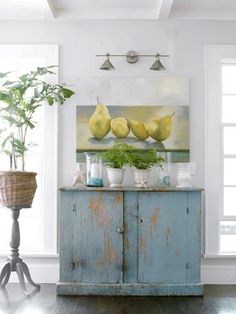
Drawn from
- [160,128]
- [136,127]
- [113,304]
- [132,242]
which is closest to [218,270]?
[132,242]

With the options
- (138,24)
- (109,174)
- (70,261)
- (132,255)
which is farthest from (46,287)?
(138,24)

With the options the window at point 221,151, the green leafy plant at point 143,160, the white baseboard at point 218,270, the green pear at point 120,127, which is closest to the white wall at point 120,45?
the window at point 221,151

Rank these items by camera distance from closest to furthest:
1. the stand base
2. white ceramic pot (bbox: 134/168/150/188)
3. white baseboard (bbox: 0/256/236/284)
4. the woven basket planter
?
1. the woven basket planter
2. the stand base
3. white ceramic pot (bbox: 134/168/150/188)
4. white baseboard (bbox: 0/256/236/284)

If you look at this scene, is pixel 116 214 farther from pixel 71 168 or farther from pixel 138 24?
pixel 138 24

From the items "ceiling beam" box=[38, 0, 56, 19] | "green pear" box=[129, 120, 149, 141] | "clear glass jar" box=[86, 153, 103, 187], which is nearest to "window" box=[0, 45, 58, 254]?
"ceiling beam" box=[38, 0, 56, 19]

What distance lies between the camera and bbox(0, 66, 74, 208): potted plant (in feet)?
14.9

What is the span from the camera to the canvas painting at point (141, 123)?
5.11 m

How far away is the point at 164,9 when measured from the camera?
15.9 ft

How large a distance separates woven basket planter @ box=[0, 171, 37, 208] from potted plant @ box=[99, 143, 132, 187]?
80 centimetres

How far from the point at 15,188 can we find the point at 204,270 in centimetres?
218

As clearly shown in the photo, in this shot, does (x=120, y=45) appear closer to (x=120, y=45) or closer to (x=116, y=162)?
(x=120, y=45)

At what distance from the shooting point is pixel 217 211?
16.8 feet

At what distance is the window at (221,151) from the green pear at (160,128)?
0.42 metres

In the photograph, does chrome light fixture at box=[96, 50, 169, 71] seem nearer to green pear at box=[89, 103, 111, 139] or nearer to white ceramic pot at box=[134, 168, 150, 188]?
green pear at box=[89, 103, 111, 139]
